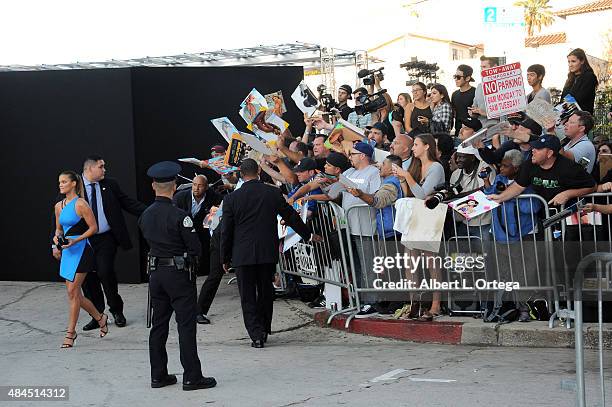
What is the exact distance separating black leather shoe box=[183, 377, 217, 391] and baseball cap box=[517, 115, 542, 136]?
4354 millimetres

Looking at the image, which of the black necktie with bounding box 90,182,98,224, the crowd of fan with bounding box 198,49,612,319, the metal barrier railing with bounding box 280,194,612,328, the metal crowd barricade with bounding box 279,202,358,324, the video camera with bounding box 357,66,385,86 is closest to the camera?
the crowd of fan with bounding box 198,49,612,319

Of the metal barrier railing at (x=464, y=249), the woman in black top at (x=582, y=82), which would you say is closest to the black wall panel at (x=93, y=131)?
the metal barrier railing at (x=464, y=249)

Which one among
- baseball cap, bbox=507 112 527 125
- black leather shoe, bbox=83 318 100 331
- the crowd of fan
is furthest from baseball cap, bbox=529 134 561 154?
black leather shoe, bbox=83 318 100 331

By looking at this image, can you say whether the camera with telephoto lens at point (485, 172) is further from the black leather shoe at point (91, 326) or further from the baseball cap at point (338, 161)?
the black leather shoe at point (91, 326)

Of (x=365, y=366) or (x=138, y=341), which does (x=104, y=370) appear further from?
(x=365, y=366)

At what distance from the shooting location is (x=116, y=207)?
11.2 m

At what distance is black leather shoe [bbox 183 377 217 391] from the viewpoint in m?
7.75

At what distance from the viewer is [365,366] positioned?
843cm

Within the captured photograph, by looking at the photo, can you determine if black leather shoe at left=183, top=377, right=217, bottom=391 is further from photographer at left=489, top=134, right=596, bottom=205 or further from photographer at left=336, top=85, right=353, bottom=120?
photographer at left=336, top=85, right=353, bottom=120

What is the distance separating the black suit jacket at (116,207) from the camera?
1115 centimetres

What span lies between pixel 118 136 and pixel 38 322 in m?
3.34

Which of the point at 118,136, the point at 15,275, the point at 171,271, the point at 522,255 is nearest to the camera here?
the point at 171,271

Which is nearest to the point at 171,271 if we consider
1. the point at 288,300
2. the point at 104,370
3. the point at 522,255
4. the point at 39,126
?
the point at 104,370

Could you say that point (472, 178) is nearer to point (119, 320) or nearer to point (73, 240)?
point (73, 240)
